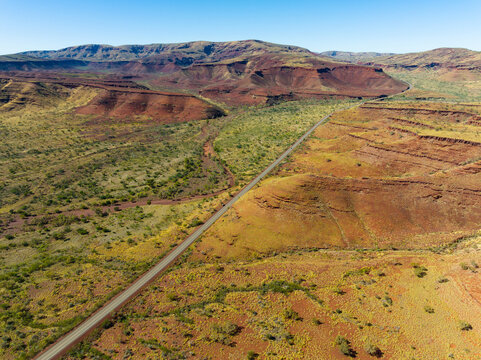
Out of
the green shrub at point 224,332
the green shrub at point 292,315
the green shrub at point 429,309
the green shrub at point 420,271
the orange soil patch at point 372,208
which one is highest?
the orange soil patch at point 372,208

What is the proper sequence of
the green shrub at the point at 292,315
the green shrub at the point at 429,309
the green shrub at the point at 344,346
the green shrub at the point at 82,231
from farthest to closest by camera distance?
1. the green shrub at the point at 82,231
2. the green shrub at the point at 292,315
3. the green shrub at the point at 429,309
4. the green shrub at the point at 344,346

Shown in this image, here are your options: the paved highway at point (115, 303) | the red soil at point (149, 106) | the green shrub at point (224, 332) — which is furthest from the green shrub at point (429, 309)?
the red soil at point (149, 106)

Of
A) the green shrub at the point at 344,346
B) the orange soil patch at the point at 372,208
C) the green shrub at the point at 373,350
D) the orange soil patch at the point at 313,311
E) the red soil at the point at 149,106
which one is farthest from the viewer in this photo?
the red soil at the point at 149,106

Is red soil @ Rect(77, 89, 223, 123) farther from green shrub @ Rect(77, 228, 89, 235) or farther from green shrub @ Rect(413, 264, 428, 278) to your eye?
green shrub @ Rect(413, 264, 428, 278)

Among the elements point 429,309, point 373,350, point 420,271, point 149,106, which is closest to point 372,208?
point 420,271

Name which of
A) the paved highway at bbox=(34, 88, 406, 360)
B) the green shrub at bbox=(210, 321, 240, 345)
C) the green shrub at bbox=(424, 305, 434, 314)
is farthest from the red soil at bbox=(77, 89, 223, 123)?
the green shrub at bbox=(424, 305, 434, 314)

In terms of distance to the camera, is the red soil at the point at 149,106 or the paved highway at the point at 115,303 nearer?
the paved highway at the point at 115,303

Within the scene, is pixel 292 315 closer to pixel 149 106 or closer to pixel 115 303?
pixel 115 303

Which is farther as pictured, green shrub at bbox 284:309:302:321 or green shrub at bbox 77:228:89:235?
green shrub at bbox 77:228:89:235

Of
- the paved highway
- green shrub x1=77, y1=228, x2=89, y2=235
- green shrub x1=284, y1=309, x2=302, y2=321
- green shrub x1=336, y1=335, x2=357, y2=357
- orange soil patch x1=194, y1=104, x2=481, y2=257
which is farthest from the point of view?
green shrub x1=77, y1=228, x2=89, y2=235

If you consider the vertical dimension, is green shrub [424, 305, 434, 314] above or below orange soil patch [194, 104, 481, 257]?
below

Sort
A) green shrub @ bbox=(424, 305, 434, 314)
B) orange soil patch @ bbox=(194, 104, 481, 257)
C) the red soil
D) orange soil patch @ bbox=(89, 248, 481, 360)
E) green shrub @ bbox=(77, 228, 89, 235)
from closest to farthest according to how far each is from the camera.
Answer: orange soil patch @ bbox=(89, 248, 481, 360) → green shrub @ bbox=(424, 305, 434, 314) → orange soil patch @ bbox=(194, 104, 481, 257) → green shrub @ bbox=(77, 228, 89, 235) → the red soil

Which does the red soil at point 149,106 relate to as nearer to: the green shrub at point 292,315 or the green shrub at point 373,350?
the green shrub at point 292,315
